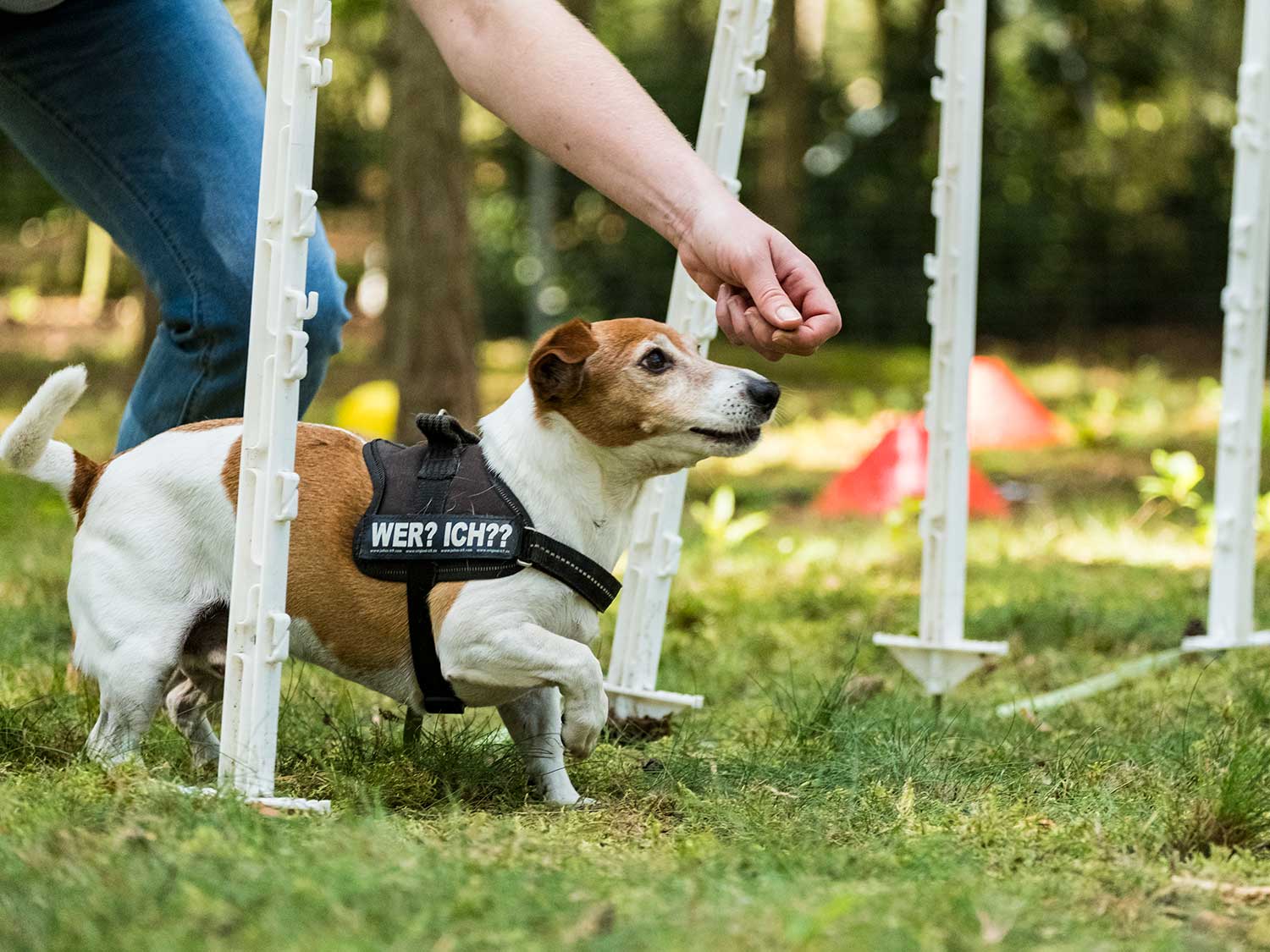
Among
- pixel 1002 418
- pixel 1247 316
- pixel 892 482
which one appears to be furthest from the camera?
pixel 1002 418

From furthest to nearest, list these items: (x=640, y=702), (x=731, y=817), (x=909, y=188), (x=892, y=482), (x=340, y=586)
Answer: (x=909, y=188)
(x=892, y=482)
(x=640, y=702)
(x=340, y=586)
(x=731, y=817)

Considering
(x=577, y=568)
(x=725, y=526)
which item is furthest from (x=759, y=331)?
(x=725, y=526)

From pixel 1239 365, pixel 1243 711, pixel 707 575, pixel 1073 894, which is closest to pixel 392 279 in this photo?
pixel 707 575

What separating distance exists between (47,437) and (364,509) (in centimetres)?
61

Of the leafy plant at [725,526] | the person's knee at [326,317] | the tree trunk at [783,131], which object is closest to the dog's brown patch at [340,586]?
the person's knee at [326,317]

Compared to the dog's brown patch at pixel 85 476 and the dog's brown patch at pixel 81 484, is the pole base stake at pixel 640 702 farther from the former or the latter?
the dog's brown patch at pixel 81 484

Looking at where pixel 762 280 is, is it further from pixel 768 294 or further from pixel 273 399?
pixel 273 399

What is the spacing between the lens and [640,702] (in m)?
3.43

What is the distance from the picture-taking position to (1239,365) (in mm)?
4086

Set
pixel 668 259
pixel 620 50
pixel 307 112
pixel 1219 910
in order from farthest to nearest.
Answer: pixel 620 50 < pixel 668 259 < pixel 307 112 < pixel 1219 910

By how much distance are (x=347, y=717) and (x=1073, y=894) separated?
162 cm

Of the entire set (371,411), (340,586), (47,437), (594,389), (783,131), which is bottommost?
(340,586)

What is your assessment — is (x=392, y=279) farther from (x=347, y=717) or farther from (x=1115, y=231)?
(x=1115, y=231)

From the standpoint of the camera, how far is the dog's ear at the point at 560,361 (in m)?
2.74
